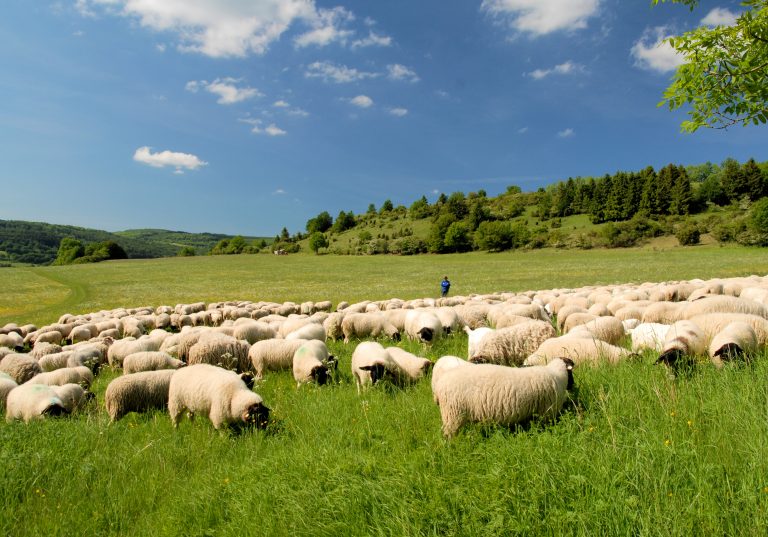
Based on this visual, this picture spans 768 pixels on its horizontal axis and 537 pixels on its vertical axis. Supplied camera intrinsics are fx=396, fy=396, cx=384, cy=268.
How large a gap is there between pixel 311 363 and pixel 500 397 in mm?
4318

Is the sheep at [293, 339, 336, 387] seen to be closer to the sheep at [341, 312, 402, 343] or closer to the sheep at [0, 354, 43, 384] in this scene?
the sheep at [341, 312, 402, 343]

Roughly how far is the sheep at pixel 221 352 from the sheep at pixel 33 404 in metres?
2.37

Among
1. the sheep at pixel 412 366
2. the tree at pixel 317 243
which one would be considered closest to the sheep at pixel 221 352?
the sheep at pixel 412 366

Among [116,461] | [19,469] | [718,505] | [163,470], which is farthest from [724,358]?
[19,469]

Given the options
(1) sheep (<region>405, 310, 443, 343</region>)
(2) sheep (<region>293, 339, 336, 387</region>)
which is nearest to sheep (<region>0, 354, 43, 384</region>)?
(2) sheep (<region>293, 339, 336, 387</region>)

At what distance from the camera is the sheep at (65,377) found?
853cm

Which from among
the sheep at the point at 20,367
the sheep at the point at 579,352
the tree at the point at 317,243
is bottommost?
the sheep at the point at 20,367

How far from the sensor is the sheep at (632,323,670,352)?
604 cm

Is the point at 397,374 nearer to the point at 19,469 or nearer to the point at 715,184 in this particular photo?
the point at 19,469

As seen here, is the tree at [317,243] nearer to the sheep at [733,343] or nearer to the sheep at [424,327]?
the sheep at [424,327]

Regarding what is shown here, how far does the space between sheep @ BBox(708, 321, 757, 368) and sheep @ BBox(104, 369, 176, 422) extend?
8.27m

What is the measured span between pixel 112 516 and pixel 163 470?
685 millimetres

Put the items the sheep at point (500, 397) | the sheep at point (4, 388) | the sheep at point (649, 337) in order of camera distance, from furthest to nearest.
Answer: the sheep at point (4, 388)
the sheep at point (649, 337)
the sheep at point (500, 397)

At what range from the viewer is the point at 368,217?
175500mm
